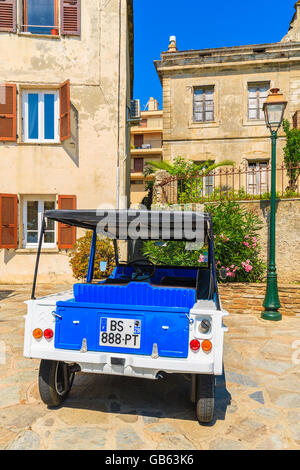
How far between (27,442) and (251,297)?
5972mm

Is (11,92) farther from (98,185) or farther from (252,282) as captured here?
(252,282)

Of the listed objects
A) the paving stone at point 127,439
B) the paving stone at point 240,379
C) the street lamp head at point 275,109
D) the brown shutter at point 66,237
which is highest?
the street lamp head at point 275,109

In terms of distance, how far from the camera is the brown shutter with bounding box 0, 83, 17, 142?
37.2 ft

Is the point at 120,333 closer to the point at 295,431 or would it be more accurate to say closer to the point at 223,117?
the point at 295,431

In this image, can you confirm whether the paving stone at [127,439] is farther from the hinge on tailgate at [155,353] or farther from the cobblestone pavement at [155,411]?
the hinge on tailgate at [155,353]

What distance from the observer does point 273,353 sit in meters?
5.31

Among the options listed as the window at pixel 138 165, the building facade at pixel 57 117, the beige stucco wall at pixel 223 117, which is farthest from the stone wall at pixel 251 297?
the window at pixel 138 165

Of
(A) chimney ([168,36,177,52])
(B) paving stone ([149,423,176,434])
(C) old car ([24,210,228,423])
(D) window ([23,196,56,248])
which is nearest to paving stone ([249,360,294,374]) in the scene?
(C) old car ([24,210,228,423])

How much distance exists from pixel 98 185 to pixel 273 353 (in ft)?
26.8

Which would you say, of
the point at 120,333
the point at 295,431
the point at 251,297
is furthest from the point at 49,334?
the point at 251,297

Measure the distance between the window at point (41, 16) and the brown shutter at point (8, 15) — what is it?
0.36 m

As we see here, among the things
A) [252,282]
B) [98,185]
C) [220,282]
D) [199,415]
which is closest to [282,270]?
[252,282]

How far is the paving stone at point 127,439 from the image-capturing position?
2.92m

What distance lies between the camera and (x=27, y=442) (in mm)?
2941
